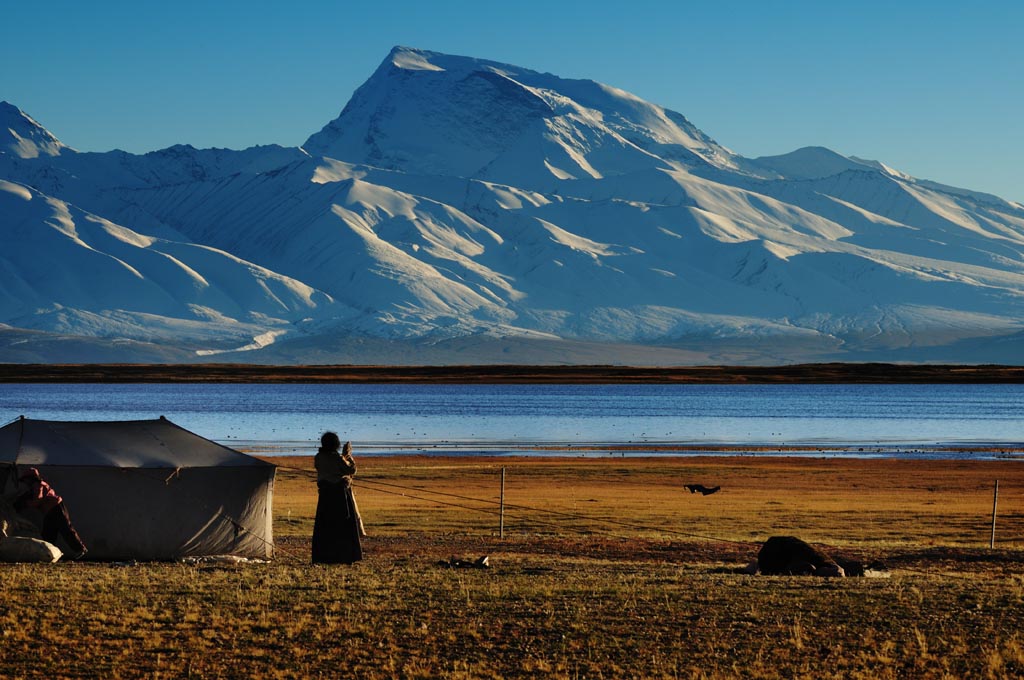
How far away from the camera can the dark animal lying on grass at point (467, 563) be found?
2242cm

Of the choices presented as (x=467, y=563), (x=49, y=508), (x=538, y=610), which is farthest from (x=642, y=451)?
(x=538, y=610)

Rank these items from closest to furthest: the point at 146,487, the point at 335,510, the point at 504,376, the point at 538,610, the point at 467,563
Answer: the point at 538,610 < the point at 335,510 < the point at 467,563 < the point at 146,487 < the point at 504,376

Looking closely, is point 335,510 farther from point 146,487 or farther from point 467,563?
point 146,487

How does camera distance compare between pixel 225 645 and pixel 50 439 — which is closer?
pixel 225 645

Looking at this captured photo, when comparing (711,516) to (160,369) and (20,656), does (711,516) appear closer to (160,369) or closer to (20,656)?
(20,656)

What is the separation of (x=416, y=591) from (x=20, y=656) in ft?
19.1

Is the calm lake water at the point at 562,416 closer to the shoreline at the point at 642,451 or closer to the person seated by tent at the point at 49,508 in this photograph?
the shoreline at the point at 642,451

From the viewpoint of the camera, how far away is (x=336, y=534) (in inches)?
864

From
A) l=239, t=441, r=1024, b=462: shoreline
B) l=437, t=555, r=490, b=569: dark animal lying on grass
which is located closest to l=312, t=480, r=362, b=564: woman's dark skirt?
l=437, t=555, r=490, b=569: dark animal lying on grass

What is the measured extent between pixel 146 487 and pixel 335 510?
11.9 feet

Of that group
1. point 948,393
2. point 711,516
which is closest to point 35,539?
point 711,516

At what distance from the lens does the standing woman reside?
69.9 feet

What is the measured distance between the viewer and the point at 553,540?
28047mm

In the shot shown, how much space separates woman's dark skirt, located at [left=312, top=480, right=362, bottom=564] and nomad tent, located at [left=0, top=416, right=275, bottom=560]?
212 cm
